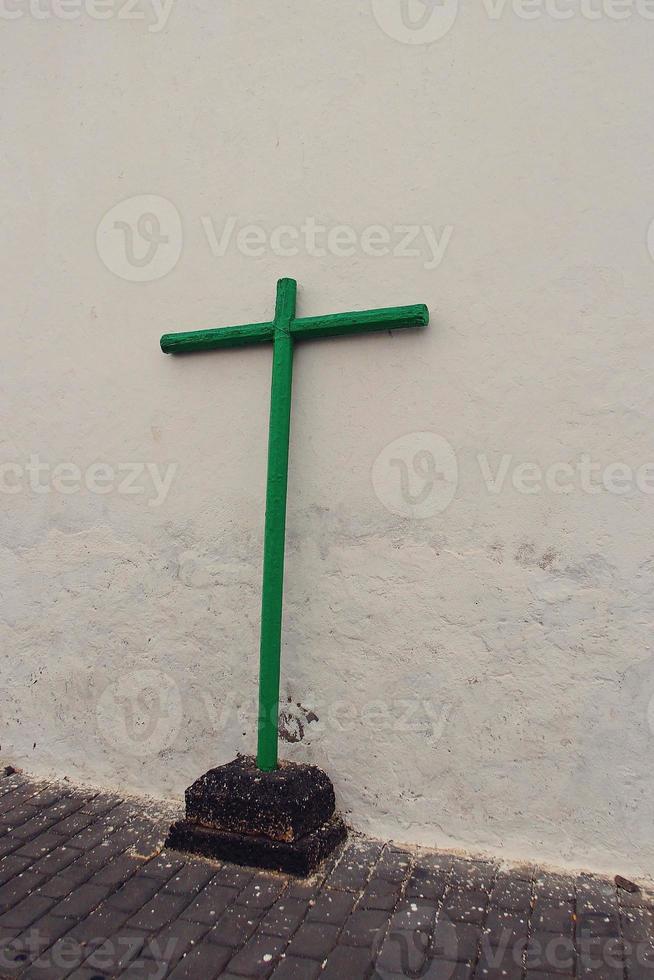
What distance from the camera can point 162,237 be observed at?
332 centimetres

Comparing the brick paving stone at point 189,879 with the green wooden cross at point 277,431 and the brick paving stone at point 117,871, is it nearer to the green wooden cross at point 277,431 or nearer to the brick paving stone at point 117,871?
the brick paving stone at point 117,871

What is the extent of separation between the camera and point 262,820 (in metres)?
2.59

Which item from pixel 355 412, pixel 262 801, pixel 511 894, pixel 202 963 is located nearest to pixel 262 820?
pixel 262 801

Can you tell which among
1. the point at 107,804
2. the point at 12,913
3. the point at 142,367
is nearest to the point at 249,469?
the point at 142,367

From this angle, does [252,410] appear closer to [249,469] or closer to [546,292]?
[249,469]

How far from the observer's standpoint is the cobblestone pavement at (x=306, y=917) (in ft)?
6.75

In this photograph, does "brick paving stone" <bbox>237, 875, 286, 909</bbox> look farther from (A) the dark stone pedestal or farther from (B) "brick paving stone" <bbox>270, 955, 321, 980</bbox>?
(B) "brick paving stone" <bbox>270, 955, 321, 980</bbox>

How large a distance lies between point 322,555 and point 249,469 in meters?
0.47

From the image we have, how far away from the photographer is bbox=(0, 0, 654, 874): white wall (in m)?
2.64

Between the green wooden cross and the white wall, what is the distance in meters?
0.11

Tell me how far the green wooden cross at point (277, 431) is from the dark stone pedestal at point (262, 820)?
135 millimetres

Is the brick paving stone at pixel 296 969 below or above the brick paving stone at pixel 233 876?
below

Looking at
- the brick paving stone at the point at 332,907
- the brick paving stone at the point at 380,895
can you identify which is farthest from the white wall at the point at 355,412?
the brick paving stone at the point at 332,907

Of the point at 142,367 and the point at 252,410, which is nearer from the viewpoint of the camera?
the point at 252,410
